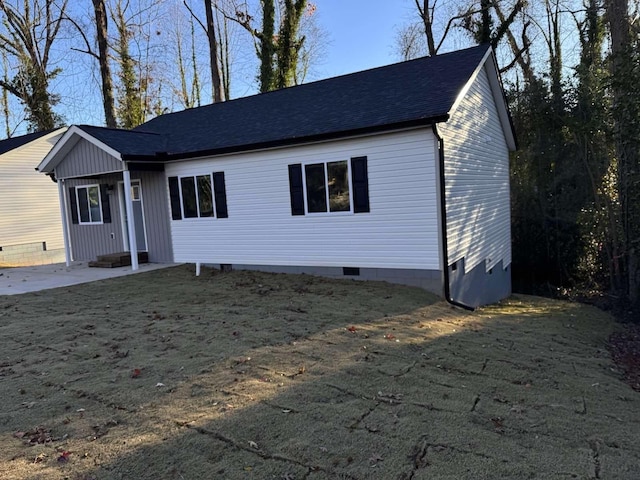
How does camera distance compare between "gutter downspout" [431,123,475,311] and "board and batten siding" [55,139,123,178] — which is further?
"board and batten siding" [55,139,123,178]

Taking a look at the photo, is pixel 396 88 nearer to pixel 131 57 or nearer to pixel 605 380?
pixel 605 380

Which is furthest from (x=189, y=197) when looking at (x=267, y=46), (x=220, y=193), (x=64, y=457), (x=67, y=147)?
(x=267, y=46)

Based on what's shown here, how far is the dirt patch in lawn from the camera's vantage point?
3.15 meters

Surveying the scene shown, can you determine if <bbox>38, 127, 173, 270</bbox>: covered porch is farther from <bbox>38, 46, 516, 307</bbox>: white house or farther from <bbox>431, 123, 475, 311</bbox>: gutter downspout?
<bbox>431, 123, 475, 311</bbox>: gutter downspout

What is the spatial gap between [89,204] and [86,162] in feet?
7.69

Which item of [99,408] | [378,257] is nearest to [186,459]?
[99,408]

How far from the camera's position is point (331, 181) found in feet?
31.8

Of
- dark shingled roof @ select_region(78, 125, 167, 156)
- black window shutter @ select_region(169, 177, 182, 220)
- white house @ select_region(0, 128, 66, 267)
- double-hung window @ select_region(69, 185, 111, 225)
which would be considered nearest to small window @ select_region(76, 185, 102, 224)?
double-hung window @ select_region(69, 185, 111, 225)

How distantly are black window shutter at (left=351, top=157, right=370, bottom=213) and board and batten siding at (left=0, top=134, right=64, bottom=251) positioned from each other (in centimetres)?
1598

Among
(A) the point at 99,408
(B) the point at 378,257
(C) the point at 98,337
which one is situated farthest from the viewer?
(B) the point at 378,257

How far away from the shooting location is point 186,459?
3143 millimetres

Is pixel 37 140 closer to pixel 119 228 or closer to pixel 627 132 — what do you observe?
pixel 119 228

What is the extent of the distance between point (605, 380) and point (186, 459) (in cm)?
490

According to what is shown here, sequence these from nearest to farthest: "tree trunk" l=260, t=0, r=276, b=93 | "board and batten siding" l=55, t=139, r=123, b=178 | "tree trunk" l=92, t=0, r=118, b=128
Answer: "board and batten siding" l=55, t=139, r=123, b=178 < "tree trunk" l=92, t=0, r=118, b=128 < "tree trunk" l=260, t=0, r=276, b=93
